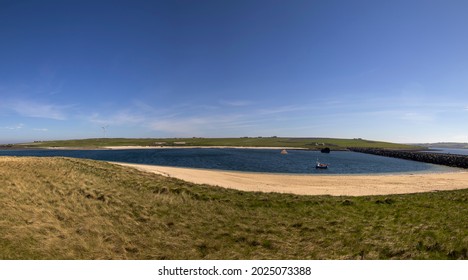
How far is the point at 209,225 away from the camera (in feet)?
51.6

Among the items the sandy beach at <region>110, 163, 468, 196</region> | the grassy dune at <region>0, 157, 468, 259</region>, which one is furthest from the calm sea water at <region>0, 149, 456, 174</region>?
the grassy dune at <region>0, 157, 468, 259</region>

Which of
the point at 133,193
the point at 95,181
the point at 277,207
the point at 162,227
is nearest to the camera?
the point at 162,227

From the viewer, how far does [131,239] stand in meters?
13.1

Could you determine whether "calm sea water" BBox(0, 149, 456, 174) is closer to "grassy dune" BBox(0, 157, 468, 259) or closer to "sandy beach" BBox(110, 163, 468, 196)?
"sandy beach" BBox(110, 163, 468, 196)

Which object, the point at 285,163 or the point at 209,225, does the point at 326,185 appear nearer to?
the point at 209,225

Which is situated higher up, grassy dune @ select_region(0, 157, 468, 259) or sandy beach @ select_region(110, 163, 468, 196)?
grassy dune @ select_region(0, 157, 468, 259)

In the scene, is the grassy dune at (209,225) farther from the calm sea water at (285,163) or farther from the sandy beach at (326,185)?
the calm sea water at (285,163)

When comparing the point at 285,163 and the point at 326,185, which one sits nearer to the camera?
the point at 326,185

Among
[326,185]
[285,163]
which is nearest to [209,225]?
[326,185]

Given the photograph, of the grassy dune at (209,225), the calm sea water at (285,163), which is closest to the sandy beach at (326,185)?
the grassy dune at (209,225)

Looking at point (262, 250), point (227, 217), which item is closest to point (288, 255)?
point (262, 250)

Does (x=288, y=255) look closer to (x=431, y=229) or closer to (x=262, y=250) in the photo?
(x=262, y=250)

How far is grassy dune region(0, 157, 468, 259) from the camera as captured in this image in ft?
37.1

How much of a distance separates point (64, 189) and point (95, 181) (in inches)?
169
